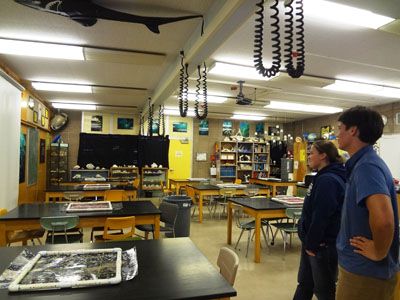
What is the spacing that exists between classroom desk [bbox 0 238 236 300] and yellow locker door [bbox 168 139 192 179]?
919 cm

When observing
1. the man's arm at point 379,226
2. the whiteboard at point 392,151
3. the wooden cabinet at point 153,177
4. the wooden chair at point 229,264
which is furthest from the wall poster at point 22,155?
the whiteboard at point 392,151

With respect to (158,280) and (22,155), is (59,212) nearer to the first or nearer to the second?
(158,280)

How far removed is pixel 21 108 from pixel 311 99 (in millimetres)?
7378

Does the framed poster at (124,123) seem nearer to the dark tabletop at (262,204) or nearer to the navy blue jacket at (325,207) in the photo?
the dark tabletop at (262,204)

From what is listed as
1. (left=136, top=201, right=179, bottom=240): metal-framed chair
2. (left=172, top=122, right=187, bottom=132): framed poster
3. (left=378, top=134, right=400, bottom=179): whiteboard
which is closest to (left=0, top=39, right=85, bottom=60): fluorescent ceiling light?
(left=136, top=201, right=179, bottom=240): metal-framed chair

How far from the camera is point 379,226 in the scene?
136 centimetres

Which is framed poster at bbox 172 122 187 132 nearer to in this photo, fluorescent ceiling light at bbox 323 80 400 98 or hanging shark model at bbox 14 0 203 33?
fluorescent ceiling light at bbox 323 80 400 98

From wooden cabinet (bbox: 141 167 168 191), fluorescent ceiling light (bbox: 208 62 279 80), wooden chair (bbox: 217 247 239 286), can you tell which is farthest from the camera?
wooden cabinet (bbox: 141 167 168 191)

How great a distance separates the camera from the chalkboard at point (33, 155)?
714cm

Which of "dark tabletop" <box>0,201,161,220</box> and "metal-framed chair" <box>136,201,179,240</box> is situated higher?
"dark tabletop" <box>0,201,161,220</box>

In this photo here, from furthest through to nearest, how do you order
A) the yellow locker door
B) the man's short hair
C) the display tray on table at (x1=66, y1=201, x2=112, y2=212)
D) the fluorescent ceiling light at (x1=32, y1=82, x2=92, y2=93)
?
the yellow locker door → the fluorescent ceiling light at (x1=32, y1=82, x2=92, y2=93) → the display tray on table at (x1=66, y1=201, x2=112, y2=212) → the man's short hair

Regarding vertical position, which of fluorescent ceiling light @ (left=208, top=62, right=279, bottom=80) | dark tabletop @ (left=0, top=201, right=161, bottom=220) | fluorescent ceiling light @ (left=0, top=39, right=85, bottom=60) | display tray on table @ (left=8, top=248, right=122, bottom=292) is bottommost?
dark tabletop @ (left=0, top=201, right=161, bottom=220)

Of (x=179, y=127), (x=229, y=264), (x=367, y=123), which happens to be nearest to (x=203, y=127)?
(x=179, y=127)

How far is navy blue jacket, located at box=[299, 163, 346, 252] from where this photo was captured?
2.16 m
